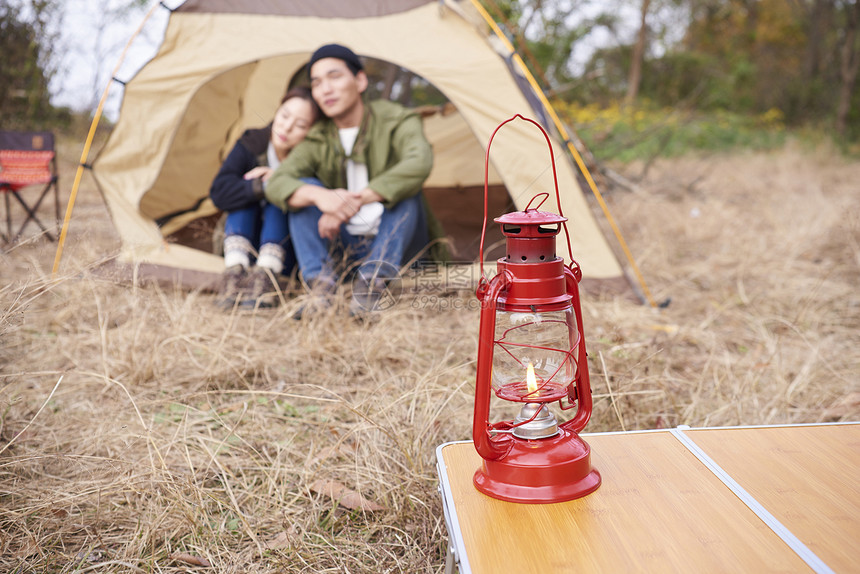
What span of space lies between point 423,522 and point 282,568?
33cm

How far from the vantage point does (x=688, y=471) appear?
3.84 ft

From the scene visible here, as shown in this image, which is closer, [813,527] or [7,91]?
[813,527]

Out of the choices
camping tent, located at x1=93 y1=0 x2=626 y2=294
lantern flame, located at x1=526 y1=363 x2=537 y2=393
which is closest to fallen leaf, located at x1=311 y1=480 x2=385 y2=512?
lantern flame, located at x1=526 y1=363 x2=537 y2=393

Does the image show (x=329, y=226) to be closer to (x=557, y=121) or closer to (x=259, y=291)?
(x=259, y=291)

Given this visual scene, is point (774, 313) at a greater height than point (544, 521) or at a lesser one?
lesser

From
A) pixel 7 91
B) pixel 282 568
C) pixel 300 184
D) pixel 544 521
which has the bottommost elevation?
pixel 282 568

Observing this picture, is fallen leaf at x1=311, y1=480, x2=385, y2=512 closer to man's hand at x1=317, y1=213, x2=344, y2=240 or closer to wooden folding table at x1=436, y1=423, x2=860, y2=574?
wooden folding table at x1=436, y1=423, x2=860, y2=574

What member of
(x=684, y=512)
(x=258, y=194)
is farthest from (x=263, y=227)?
(x=684, y=512)

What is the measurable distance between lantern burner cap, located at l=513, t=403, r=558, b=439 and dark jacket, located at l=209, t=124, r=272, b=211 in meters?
2.47

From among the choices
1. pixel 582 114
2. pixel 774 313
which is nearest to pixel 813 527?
pixel 774 313

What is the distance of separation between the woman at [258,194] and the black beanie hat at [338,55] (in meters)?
0.18

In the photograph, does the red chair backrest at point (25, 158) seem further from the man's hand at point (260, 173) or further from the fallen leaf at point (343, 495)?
the fallen leaf at point (343, 495)

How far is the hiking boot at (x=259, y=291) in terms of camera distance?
9.62ft

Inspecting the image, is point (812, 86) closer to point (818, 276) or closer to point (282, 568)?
point (818, 276)
